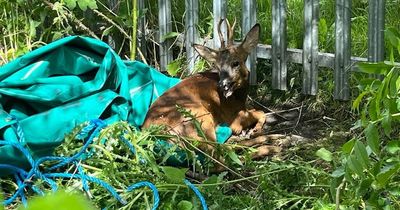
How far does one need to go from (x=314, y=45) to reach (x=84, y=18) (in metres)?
2.45

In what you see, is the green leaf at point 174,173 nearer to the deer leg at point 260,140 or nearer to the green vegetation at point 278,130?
the green vegetation at point 278,130

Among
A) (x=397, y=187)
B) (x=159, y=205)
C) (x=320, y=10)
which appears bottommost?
(x=159, y=205)

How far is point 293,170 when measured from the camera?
14.3ft

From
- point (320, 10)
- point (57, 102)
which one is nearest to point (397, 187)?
point (57, 102)

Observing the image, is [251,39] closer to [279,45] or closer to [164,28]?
[279,45]

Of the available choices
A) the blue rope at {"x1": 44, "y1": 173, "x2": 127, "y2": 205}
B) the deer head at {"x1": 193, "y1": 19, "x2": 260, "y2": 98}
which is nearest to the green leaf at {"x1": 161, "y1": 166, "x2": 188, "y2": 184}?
the blue rope at {"x1": 44, "y1": 173, "x2": 127, "y2": 205}

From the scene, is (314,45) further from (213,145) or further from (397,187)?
(397,187)

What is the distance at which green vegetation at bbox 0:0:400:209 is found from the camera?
8.50 feet

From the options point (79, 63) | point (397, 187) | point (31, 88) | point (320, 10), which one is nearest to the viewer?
point (397, 187)

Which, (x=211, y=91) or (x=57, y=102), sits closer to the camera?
(x=57, y=102)

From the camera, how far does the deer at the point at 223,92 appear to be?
5789 mm

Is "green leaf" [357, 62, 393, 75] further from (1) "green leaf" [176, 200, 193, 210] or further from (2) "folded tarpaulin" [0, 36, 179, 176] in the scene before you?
(2) "folded tarpaulin" [0, 36, 179, 176]

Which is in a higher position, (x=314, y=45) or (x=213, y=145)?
(x=314, y=45)

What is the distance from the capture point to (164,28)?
7.17m
